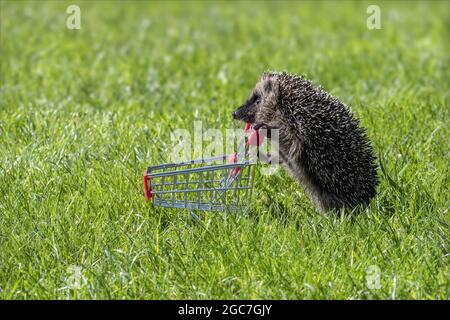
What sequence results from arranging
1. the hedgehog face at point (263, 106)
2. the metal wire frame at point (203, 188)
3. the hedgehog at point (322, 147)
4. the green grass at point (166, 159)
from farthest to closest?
1. the hedgehog face at point (263, 106)
2. the hedgehog at point (322, 147)
3. the metal wire frame at point (203, 188)
4. the green grass at point (166, 159)

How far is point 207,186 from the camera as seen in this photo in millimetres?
6402

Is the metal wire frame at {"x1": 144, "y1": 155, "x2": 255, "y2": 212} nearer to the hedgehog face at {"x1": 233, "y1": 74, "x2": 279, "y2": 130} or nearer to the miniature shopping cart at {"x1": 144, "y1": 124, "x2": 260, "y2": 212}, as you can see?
the miniature shopping cart at {"x1": 144, "y1": 124, "x2": 260, "y2": 212}

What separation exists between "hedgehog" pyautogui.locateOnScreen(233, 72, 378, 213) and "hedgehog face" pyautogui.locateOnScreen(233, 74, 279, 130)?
0.6 inches

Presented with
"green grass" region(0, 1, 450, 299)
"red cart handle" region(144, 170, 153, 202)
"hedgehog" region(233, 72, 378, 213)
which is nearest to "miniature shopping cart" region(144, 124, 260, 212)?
"red cart handle" region(144, 170, 153, 202)

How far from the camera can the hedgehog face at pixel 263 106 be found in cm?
639

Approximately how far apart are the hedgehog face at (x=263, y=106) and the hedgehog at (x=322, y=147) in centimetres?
2

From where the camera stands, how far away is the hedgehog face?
21.0 ft

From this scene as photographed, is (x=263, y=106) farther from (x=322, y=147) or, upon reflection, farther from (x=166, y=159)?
(x=166, y=159)

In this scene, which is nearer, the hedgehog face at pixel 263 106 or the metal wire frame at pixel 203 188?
the metal wire frame at pixel 203 188

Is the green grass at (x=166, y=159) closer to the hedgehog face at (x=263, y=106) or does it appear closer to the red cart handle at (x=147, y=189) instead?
the red cart handle at (x=147, y=189)

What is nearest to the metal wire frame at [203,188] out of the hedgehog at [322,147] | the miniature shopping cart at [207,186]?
the miniature shopping cart at [207,186]

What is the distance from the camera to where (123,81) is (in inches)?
394

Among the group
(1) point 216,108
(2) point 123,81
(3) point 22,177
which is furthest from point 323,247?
(2) point 123,81

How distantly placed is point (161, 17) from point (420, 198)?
8.64m
